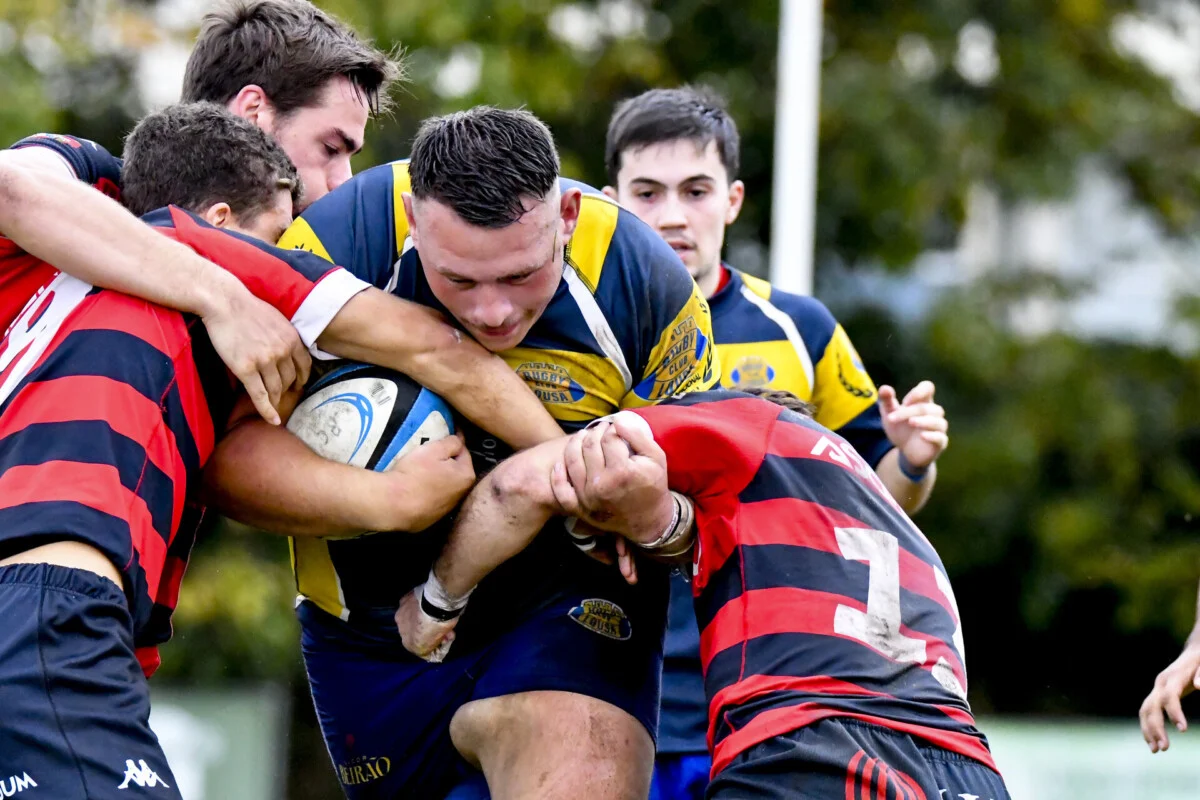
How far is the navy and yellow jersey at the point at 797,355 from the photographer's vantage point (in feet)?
16.8

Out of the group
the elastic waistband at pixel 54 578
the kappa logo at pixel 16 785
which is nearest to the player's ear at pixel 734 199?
the elastic waistband at pixel 54 578

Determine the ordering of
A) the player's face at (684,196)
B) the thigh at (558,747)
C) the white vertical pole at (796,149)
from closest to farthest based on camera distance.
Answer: the thigh at (558,747) → the player's face at (684,196) → the white vertical pole at (796,149)

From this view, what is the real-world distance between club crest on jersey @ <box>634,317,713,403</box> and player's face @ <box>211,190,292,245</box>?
0.97 m

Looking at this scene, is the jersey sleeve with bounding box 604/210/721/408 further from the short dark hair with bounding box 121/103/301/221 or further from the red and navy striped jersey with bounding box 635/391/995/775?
the short dark hair with bounding box 121/103/301/221

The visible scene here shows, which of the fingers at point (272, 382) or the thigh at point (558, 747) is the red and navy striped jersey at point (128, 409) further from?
the thigh at point (558, 747)

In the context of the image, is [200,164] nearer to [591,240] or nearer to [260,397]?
[260,397]

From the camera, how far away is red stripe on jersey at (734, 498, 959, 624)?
10.8 ft

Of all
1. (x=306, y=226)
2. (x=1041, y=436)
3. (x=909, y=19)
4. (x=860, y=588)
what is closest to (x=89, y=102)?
(x=909, y=19)

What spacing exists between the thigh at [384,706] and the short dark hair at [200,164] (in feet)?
3.56

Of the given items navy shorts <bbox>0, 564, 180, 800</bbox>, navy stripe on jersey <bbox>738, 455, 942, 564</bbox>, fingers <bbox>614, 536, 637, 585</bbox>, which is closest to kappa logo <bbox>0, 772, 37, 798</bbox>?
navy shorts <bbox>0, 564, 180, 800</bbox>

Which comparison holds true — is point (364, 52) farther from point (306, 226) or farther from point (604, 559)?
point (604, 559)

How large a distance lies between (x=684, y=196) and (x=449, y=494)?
7.45 feet

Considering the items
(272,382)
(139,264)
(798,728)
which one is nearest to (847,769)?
(798,728)

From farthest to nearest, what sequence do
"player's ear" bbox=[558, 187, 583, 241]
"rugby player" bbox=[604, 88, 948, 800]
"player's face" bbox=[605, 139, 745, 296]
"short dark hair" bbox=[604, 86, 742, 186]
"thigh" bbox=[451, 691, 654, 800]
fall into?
"short dark hair" bbox=[604, 86, 742, 186], "player's face" bbox=[605, 139, 745, 296], "rugby player" bbox=[604, 88, 948, 800], "player's ear" bbox=[558, 187, 583, 241], "thigh" bbox=[451, 691, 654, 800]
